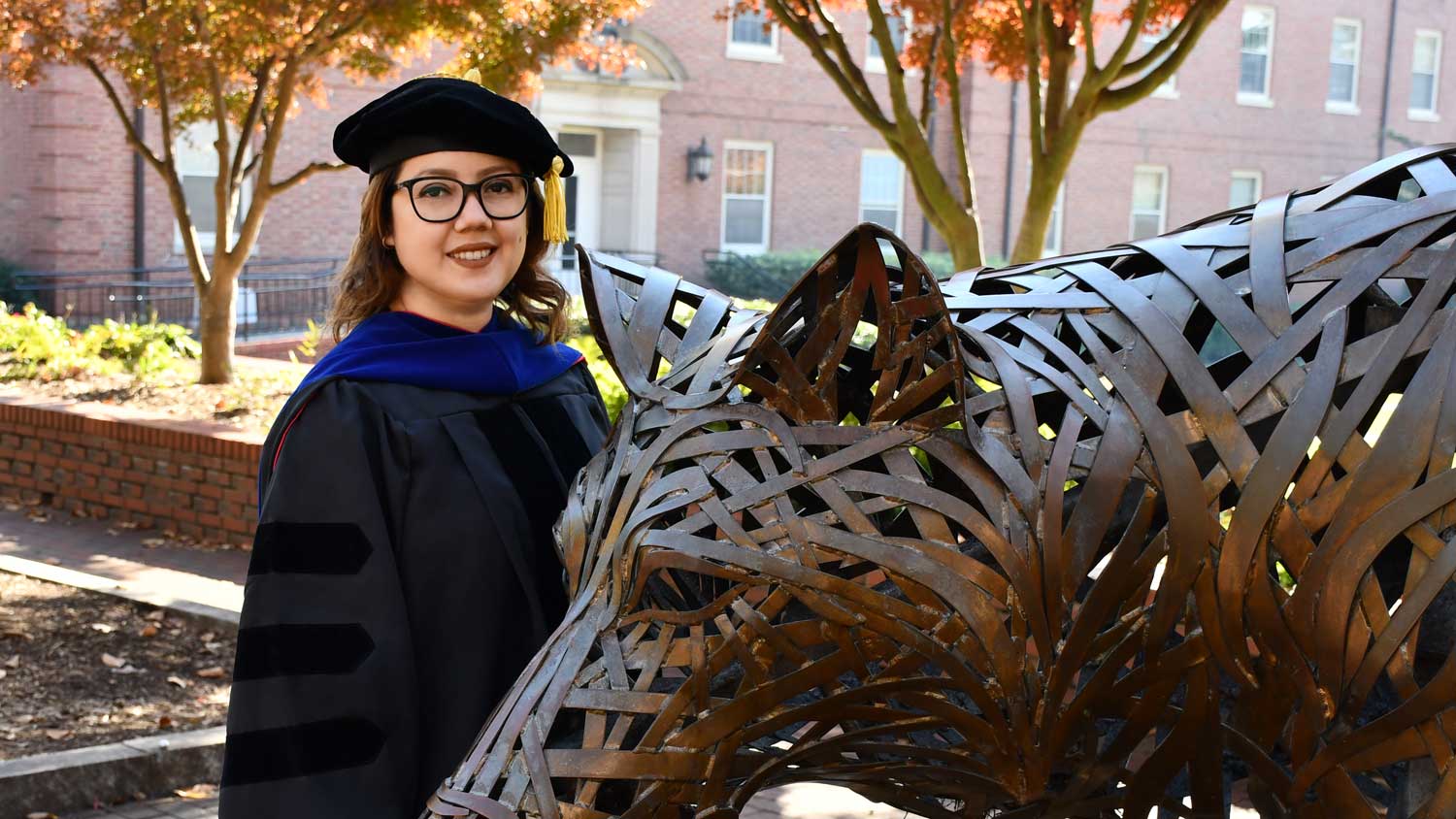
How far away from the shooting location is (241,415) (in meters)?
9.37

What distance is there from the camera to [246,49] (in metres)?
10.3

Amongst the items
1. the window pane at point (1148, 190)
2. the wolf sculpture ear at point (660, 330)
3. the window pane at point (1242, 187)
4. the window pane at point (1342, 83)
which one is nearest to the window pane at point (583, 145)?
the window pane at point (1148, 190)

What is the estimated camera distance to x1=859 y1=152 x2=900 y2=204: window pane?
26406 mm

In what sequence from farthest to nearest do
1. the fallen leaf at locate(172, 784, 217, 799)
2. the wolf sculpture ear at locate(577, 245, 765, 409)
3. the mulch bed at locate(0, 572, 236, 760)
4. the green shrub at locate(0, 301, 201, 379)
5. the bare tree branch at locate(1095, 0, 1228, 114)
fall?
the green shrub at locate(0, 301, 201, 379) → the bare tree branch at locate(1095, 0, 1228, 114) → the mulch bed at locate(0, 572, 236, 760) → the fallen leaf at locate(172, 784, 217, 799) → the wolf sculpture ear at locate(577, 245, 765, 409)

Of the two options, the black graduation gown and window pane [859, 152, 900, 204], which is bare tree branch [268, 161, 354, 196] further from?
window pane [859, 152, 900, 204]

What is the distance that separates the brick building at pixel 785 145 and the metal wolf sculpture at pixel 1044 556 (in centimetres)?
1930

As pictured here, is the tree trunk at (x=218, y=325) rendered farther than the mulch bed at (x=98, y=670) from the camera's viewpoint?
Yes

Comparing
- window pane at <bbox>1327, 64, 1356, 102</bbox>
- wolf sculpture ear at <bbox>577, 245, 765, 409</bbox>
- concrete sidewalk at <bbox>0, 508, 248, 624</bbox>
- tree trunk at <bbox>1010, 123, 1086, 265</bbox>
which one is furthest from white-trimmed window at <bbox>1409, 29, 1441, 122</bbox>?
wolf sculpture ear at <bbox>577, 245, 765, 409</bbox>

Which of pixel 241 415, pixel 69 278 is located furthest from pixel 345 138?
pixel 69 278

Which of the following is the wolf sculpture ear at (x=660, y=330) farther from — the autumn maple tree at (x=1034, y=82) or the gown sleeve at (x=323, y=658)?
the autumn maple tree at (x=1034, y=82)

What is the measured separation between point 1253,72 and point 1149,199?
10.7ft

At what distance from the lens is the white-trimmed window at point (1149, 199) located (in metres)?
28.7

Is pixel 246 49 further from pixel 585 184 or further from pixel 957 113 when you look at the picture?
Result: pixel 585 184

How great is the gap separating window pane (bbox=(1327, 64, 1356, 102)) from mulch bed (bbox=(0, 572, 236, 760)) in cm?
2834
